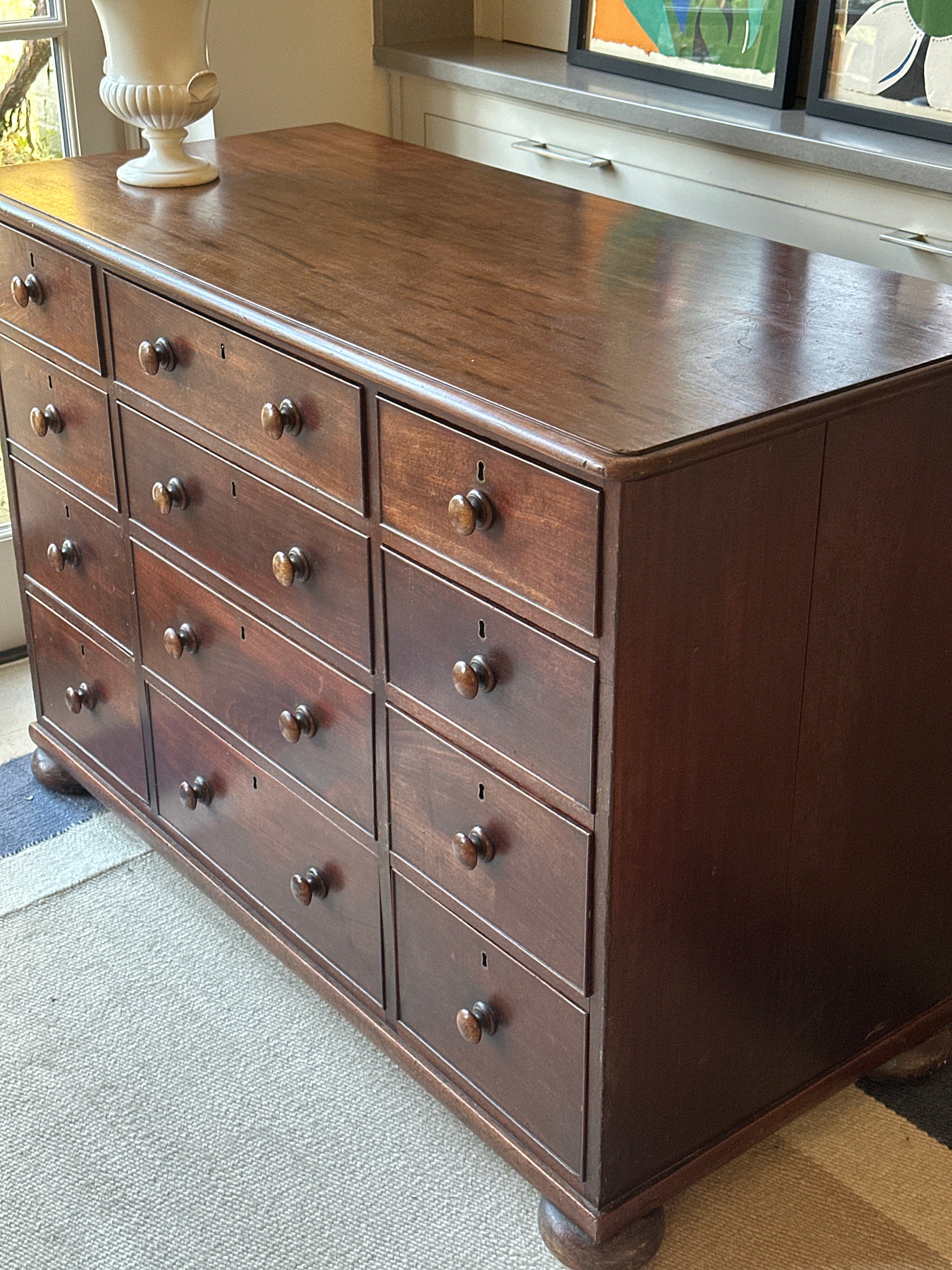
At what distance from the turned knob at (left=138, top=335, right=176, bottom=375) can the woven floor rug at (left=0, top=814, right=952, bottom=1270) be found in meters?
0.79

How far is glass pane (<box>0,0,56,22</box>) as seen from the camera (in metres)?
2.31

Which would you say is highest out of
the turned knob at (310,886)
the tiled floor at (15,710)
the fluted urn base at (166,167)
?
the fluted urn base at (166,167)

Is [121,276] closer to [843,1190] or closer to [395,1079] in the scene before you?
[395,1079]

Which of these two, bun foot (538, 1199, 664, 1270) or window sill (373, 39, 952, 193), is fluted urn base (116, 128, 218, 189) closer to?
window sill (373, 39, 952, 193)

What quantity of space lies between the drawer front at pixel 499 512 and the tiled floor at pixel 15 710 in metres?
1.21

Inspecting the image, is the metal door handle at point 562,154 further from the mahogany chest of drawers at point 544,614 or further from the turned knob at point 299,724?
the turned knob at point 299,724

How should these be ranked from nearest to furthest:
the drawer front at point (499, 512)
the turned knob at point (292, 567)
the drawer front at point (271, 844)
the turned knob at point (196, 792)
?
the drawer front at point (499, 512), the turned knob at point (292, 567), the drawer front at point (271, 844), the turned knob at point (196, 792)

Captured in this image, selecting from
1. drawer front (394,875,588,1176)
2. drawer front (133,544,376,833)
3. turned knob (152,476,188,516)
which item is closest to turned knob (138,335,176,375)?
turned knob (152,476,188,516)

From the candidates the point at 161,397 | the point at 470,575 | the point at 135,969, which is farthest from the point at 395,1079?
the point at 161,397

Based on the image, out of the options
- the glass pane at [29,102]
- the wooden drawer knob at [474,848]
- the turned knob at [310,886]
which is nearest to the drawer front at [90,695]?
the turned knob at [310,886]

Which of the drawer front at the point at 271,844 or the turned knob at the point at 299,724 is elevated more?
the turned knob at the point at 299,724

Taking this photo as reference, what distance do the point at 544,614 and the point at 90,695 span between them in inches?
41.2

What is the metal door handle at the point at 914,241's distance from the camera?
1709 millimetres

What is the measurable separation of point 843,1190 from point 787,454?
87 centimetres
